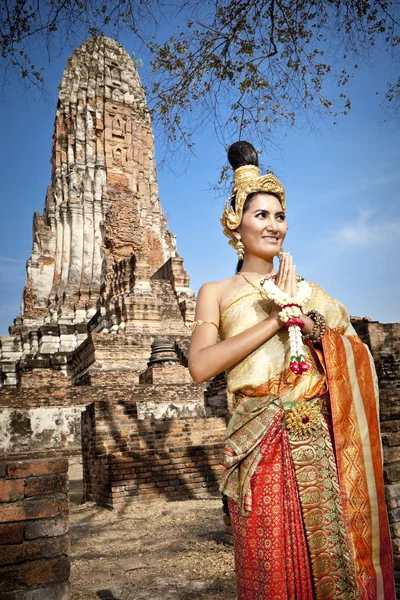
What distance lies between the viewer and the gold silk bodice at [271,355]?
179 cm

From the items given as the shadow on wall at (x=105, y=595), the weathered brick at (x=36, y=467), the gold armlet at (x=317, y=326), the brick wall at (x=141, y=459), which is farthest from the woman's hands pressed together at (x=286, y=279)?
the brick wall at (x=141, y=459)

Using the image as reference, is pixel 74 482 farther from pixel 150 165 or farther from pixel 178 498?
pixel 150 165

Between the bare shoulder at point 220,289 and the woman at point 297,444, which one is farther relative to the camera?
the bare shoulder at point 220,289

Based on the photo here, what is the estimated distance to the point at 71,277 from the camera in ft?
79.8

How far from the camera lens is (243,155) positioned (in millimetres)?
2191

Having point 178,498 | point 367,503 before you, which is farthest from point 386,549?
point 178,498

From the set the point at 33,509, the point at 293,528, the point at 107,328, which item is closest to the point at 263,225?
the point at 293,528

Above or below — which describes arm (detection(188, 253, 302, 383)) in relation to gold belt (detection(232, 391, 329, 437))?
above

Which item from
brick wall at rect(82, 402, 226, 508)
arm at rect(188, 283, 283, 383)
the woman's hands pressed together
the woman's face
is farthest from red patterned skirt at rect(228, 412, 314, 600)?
brick wall at rect(82, 402, 226, 508)

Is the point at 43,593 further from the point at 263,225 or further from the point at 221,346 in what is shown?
the point at 263,225

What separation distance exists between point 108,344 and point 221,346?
13919 mm

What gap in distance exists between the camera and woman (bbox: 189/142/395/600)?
5.29ft

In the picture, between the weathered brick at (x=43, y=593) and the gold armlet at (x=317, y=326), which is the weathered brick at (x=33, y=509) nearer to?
the weathered brick at (x=43, y=593)

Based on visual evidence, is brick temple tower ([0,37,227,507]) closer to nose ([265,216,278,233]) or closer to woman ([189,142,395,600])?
nose ([265,216,278,233])
